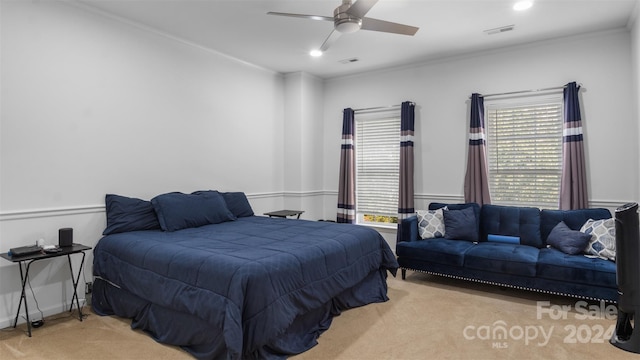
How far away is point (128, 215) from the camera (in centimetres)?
354

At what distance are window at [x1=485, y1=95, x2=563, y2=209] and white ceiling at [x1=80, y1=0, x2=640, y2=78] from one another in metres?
0.83

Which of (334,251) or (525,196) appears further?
(525,196)

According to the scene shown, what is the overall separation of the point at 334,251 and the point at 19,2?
3.39 m

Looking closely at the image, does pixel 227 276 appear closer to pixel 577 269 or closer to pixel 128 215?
pixel 128 215

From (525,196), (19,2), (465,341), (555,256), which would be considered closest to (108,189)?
(19,2)

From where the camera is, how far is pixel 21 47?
10.0 ft

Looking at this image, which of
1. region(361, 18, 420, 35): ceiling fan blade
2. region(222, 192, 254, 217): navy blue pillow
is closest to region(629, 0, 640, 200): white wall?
region(361, 18, 420, 35): ceiling fan blade

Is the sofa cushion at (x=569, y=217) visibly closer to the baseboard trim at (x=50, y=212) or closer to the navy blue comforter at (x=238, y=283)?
the navy blue comforter at (x=238, y=283)

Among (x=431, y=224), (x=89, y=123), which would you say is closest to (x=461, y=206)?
(x=431, y=224)

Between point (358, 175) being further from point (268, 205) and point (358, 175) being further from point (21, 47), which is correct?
point (21, 47)

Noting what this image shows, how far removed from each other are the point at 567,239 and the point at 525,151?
1.35 metres

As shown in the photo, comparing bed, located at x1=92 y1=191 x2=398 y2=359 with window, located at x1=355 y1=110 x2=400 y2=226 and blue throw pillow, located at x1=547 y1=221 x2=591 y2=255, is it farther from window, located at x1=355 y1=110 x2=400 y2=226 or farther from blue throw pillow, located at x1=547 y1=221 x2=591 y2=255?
window, located at x1=355 y1=110 x2=400 y2=226

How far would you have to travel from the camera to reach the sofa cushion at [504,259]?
3.50 m

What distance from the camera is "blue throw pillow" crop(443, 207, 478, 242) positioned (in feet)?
14.0
